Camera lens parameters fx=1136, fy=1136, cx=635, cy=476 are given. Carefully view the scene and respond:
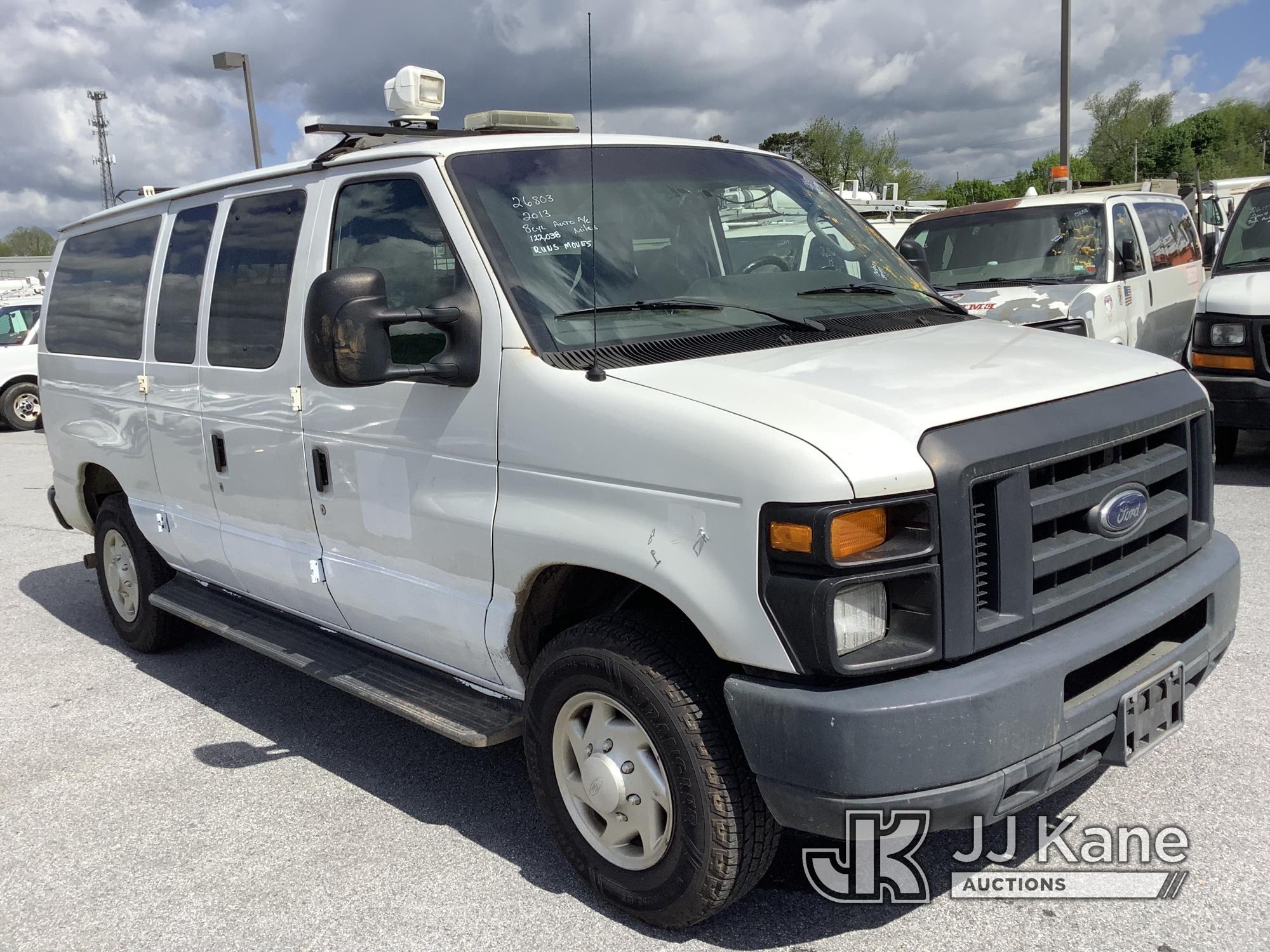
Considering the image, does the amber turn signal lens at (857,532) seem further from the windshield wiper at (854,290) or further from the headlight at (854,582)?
the windshield wiper at (854,290)

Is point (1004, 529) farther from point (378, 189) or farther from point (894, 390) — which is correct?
point (378, 189)

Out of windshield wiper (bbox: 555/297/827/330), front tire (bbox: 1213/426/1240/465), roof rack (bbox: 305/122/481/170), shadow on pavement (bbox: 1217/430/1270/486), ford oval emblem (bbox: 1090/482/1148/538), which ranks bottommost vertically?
shadow on pavement (bbox: 1217/430/1270/486)

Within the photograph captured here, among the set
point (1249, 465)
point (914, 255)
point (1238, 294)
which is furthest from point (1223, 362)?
point (914, 255)

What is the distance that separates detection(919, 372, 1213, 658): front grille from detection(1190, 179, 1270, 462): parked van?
4.87 metres

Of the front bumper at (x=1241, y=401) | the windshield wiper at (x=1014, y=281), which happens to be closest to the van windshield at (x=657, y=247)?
the front bumper at (x=1241, y=401)

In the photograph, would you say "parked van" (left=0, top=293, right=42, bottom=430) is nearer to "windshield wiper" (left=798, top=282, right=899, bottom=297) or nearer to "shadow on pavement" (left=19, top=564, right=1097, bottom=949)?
"shadow on pavement" (left=19, top=564, right=1097, bottom=949)

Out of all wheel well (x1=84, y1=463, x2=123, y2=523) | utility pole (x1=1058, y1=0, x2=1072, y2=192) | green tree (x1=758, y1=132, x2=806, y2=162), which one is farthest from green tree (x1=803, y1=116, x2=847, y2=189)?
wheel well (x1=84, y1=463, x2=123, y2=523)

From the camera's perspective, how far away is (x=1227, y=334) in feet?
25.2

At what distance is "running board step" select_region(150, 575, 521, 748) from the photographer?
137 inches

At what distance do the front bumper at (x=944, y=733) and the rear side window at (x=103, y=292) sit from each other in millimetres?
3834

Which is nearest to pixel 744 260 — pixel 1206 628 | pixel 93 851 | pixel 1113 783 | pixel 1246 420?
pixel 1206 628

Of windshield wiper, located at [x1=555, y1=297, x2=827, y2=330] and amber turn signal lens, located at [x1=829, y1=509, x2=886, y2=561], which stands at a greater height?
windshield wiper, located at [x1=555, y1=297, x2=827, y2=330]

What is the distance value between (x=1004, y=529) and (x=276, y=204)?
2.95 metres

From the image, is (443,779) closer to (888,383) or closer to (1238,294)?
(888,383)
